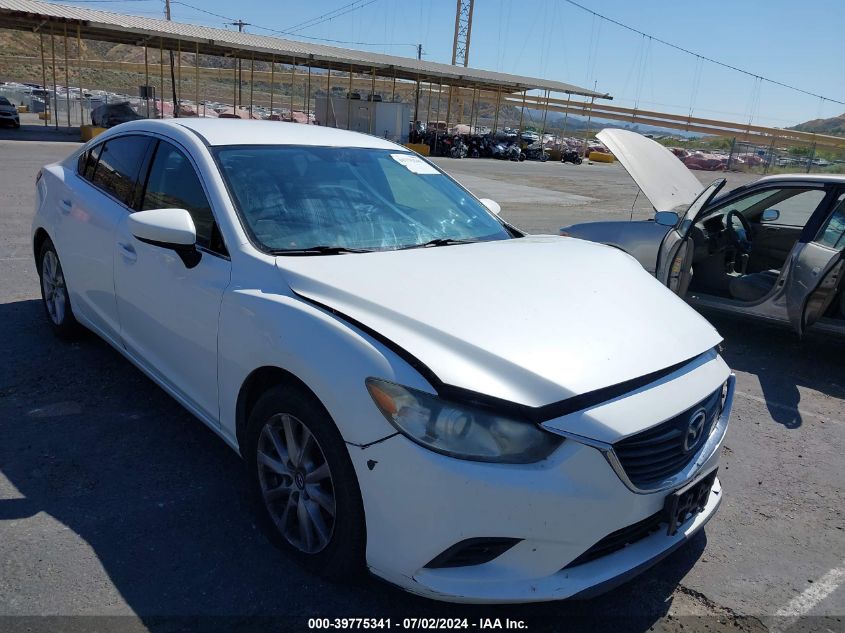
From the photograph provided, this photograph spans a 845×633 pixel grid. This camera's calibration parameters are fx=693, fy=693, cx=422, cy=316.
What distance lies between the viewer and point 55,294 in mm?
4871

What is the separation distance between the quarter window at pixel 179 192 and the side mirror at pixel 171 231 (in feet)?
0.27

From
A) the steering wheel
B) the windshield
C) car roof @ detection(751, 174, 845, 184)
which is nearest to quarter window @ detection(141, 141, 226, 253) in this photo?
the windshield

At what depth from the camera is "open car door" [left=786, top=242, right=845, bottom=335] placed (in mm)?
5121

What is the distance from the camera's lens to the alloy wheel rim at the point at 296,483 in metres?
2.54

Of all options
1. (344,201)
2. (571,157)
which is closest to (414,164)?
(344,201)

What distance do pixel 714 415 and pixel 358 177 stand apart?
2.14 metres

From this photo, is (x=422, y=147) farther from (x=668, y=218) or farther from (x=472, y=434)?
(x=472, y=434)

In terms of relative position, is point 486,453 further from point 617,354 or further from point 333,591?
point 333,591

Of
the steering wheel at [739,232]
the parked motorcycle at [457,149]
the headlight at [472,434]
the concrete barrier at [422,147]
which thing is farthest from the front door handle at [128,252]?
the parked motorcycle at [457,149]

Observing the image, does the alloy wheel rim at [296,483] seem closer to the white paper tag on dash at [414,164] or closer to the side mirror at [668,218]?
the white paper tag on dash at [414,164]

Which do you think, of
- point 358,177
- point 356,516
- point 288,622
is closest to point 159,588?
point 288,622

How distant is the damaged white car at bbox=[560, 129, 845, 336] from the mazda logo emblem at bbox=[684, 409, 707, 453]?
325cm

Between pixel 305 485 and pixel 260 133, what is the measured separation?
2073 mm

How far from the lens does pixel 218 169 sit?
10.9 feet
